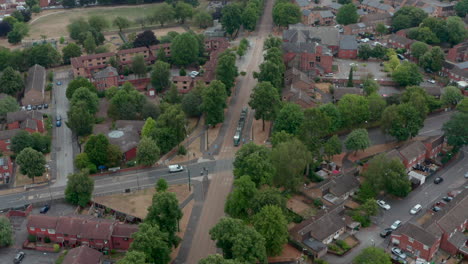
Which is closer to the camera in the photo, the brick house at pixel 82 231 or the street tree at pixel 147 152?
the brick house at pixel 82 231

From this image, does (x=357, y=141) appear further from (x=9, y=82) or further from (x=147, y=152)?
(x=9, y=82)

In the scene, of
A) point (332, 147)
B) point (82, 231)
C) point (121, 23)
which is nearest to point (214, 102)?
point (332, 147)

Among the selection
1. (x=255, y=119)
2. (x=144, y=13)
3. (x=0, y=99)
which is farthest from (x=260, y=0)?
(x=0, y=99)

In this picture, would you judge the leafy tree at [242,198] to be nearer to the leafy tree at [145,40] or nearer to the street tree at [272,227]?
the street tree at [272,227]

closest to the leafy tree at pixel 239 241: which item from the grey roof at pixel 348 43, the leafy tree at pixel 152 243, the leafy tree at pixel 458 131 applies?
the leafy tree at pixel 152 243

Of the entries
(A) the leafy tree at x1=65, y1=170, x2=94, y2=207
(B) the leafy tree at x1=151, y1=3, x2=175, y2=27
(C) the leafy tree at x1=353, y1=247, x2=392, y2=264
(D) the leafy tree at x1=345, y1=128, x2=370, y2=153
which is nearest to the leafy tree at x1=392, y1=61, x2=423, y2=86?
(D) the leafy tree at x1=345, y1=128, x2=370, y2=153

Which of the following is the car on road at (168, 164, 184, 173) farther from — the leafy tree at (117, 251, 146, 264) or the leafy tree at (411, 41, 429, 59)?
the leafy tree at (411, 41, 429, 59)
